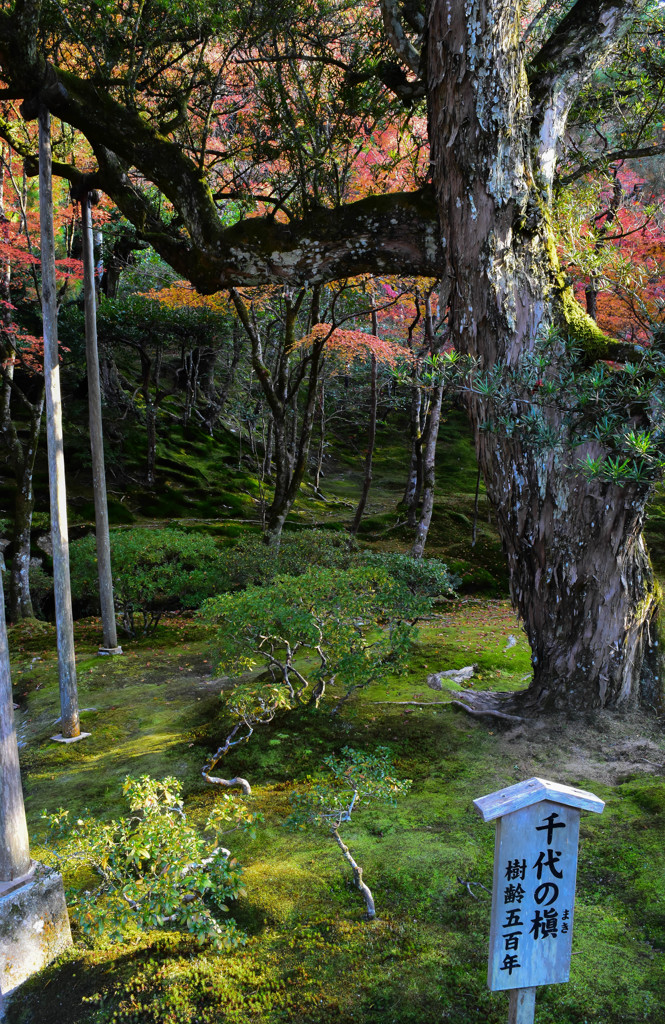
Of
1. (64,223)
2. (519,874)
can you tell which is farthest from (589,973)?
(64,223)

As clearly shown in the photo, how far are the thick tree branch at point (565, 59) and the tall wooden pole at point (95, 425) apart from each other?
4575 mm

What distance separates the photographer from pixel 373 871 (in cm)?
374

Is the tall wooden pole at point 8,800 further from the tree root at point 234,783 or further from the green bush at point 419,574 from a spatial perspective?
the green bush at point 419,574

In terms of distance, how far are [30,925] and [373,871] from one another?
5.94 feet

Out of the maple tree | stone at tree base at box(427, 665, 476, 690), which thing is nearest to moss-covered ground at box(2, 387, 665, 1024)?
stone at tree base at box(427, 665, 476, 690)

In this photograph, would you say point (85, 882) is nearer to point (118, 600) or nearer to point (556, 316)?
point (556, 316)

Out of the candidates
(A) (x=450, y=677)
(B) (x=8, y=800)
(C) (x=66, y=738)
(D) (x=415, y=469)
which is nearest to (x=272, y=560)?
(A) (x=450, y=677)

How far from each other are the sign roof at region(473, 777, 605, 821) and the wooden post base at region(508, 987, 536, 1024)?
27.0 inches

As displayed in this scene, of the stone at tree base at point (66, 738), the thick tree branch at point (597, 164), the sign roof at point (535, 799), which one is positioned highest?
the thick tree branch at point (597, 164)

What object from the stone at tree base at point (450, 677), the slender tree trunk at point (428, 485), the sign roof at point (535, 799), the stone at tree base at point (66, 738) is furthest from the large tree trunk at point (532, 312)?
the slender tree trunk at point (428, 485)

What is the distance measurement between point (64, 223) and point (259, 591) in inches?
576

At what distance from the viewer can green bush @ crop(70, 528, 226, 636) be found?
918 centimetres

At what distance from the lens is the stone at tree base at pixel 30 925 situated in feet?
10.0

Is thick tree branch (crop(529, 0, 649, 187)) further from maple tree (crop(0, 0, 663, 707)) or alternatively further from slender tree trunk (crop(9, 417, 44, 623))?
slender tree trunk (crop(9, 417, 44, 623))
